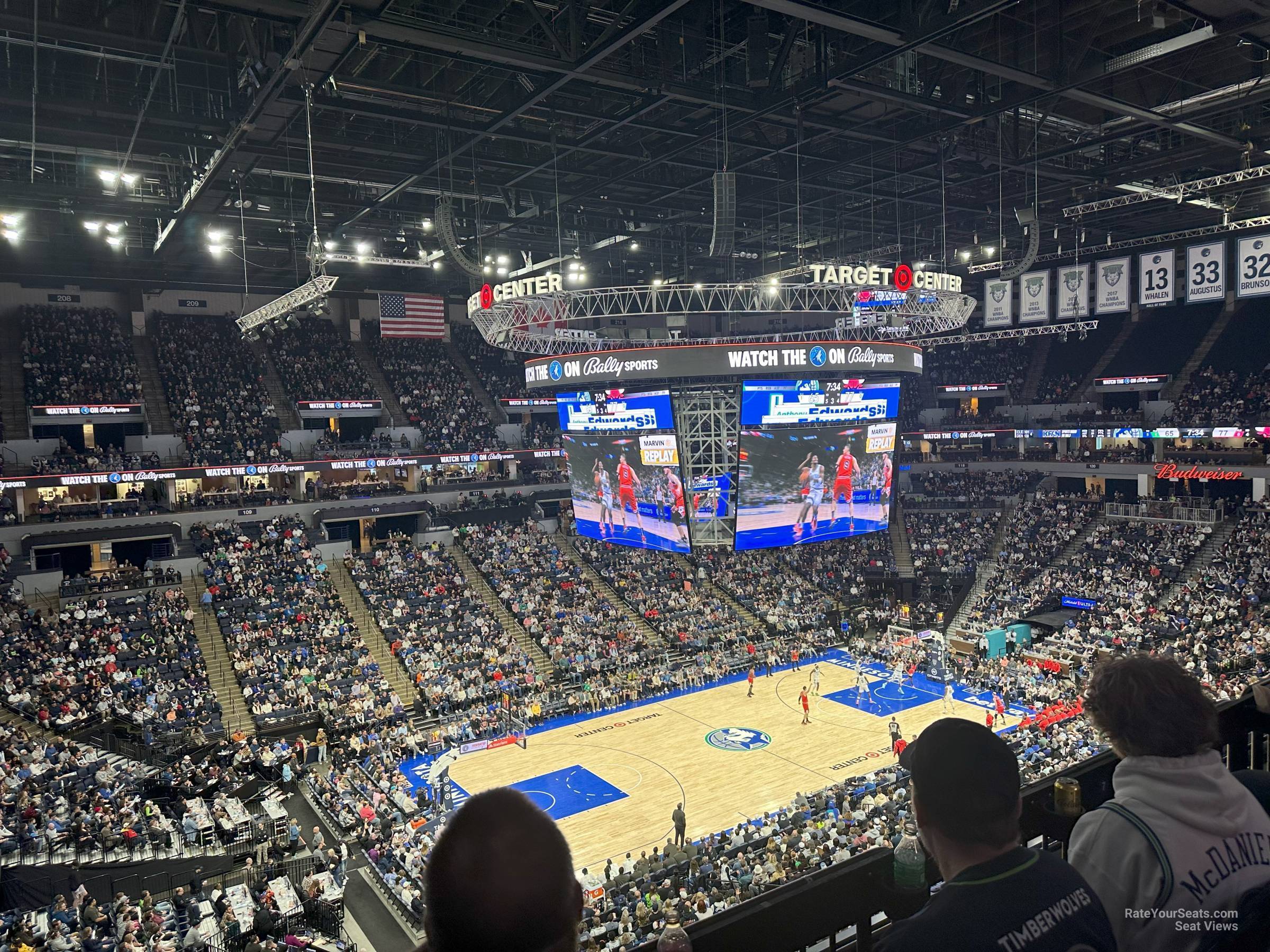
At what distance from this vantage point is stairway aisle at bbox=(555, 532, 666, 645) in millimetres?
36312

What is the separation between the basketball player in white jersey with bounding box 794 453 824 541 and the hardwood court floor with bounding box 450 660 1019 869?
6745mm

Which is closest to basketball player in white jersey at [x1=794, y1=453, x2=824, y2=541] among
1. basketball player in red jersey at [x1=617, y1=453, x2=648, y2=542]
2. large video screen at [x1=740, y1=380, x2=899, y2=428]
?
large video screen at [x1=740, y1=380, x2=899, y2=428]

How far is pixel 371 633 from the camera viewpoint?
108ft

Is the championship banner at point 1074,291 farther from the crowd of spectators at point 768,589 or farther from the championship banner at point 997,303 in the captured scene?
the crowd of spectators at point 768,589

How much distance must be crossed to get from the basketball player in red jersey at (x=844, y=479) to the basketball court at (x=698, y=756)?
7161 millimetres

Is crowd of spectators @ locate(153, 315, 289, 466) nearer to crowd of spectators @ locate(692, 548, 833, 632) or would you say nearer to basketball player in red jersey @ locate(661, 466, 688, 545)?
crowd of spectators @ locate(692, 548, 833, 632)

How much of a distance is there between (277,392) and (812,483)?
94.5 ft

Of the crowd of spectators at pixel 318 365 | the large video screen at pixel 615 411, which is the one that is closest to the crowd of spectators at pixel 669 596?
the large video screen at pixel 615 411

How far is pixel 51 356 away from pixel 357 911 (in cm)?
3088

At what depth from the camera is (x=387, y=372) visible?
46.8 m

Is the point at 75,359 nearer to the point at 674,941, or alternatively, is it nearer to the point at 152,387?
the point at 152,387

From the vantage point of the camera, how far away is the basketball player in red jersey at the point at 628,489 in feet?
86.4

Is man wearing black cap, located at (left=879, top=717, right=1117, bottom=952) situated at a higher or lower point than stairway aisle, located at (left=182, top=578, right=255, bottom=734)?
higher

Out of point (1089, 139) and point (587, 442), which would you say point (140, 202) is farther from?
point (1089, 139)
